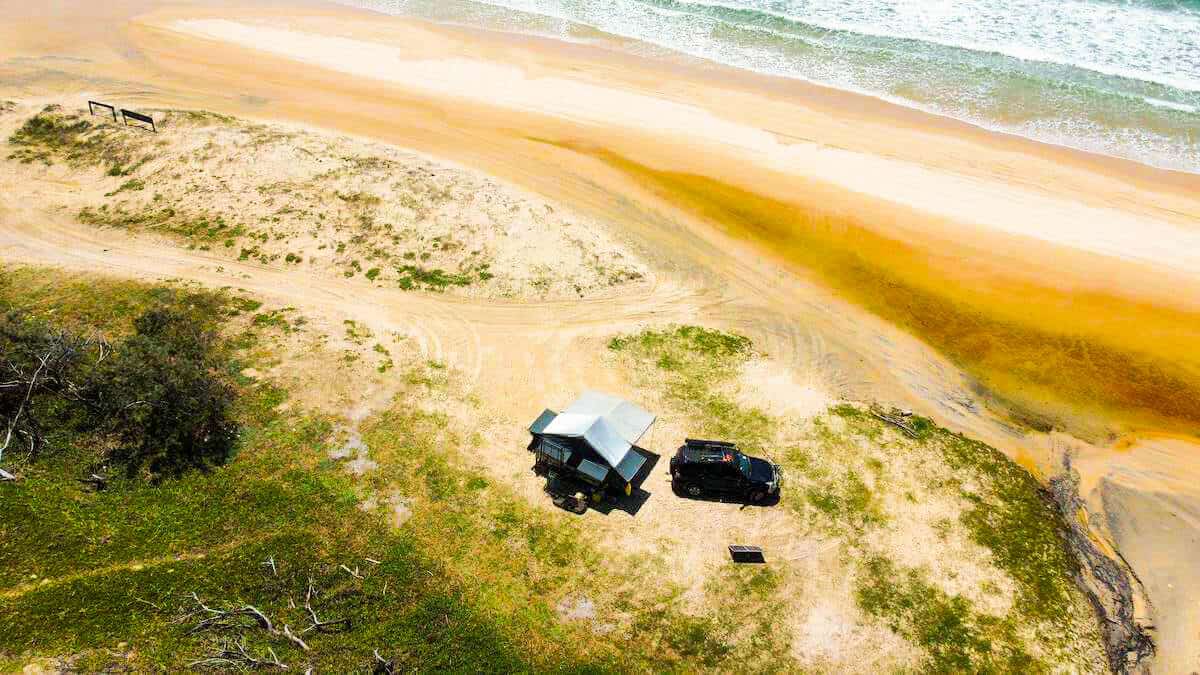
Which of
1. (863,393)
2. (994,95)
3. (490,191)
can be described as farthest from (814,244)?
(994,95)

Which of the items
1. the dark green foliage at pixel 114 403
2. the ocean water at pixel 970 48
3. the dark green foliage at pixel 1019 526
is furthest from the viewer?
the ocean water at pixel 970 48

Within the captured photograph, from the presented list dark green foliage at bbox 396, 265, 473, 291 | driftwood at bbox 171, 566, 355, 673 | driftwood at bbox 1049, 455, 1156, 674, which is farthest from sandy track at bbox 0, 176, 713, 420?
driftwood at bbox 1049, 455, 1156, 674

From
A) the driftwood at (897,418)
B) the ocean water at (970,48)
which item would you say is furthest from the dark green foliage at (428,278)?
the ocean water at (970,48)

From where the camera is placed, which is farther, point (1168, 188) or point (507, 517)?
point (1168, 188)

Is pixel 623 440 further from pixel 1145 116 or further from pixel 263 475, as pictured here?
pixel 1145 116

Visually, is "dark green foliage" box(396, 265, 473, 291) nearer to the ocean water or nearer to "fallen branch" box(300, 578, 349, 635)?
"fallen branch" box(300, 578, 349, 635)

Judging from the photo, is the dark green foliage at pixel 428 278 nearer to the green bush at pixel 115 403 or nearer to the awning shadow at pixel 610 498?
the green bush at pixel 115 403

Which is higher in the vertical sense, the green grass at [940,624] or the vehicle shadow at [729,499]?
the vehicle shadow at [729,499]
